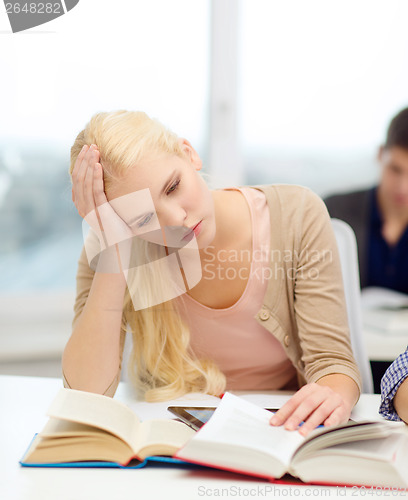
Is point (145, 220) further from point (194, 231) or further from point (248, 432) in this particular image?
point (248, 432)

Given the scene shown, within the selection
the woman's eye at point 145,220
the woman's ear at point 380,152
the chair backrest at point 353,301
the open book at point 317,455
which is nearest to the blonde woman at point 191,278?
the woman's eye at point 145,220

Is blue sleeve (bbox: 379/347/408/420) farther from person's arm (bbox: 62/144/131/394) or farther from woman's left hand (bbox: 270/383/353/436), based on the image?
person's arm (bbox: 62/144/131/394)

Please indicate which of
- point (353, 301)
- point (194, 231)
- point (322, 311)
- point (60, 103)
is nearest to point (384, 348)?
point (353, 301)

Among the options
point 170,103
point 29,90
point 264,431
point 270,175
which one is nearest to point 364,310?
point 270,175

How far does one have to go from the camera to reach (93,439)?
27.2 inches

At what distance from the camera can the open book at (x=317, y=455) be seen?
0.63m

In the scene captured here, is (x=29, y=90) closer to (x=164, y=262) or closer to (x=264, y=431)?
(x=164, y=262)

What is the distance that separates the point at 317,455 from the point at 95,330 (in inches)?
20.3

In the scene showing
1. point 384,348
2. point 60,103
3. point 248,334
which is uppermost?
point 60,103

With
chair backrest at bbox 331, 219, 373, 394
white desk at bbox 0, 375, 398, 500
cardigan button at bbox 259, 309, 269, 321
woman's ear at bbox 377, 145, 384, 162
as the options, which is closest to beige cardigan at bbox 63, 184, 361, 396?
cardigan button at bbox 259, 309, 269, 321

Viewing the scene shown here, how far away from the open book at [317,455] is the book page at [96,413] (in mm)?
95

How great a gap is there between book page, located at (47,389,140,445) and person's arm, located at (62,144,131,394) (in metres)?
0.24

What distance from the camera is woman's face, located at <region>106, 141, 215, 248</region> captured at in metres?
0.94

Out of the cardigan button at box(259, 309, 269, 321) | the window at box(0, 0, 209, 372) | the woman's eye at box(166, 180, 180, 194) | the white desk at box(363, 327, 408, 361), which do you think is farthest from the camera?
the window at box(0, 0, 209, 372)
